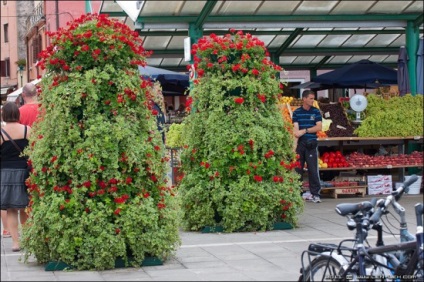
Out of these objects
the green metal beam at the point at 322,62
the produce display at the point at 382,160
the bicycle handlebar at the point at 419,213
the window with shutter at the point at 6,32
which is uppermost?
the window with shutter at the point at 6,32

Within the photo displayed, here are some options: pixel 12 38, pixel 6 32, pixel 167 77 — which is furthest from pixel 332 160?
pixel 6 32

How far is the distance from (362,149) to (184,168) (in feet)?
22.8

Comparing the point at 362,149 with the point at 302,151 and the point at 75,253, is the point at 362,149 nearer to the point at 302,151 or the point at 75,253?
the point at 302,151

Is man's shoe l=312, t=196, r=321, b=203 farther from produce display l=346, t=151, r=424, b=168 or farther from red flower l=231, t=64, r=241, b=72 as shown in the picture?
red flower l=231, t=64, r=241, b=72

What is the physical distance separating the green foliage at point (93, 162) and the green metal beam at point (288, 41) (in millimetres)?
11936

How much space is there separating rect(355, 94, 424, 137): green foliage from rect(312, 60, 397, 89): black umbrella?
13.1ft

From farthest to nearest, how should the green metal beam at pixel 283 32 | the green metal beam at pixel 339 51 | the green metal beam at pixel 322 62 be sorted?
1. the green metal beam at pixel 322 62
2. the green metal beam at pixel 339 51
3. the green metal beam at pixel 283 32

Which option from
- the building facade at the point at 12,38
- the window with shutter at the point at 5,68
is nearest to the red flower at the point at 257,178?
the building facade at the point at 12,38

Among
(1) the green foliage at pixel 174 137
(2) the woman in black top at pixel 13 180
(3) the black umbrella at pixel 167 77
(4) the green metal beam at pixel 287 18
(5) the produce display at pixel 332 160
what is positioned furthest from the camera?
(3) the black umbrella at pixel 167 77

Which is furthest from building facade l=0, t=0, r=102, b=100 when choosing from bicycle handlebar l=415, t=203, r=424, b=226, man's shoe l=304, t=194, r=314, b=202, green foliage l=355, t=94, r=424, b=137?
bicycle handlebar l=415, t=203, r=424, b=226

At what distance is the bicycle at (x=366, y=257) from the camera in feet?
22.0

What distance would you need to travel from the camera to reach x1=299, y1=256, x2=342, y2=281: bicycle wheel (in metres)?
6.82

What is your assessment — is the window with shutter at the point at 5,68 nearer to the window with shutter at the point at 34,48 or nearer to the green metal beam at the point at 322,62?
the window with shutter at the point at 34,48

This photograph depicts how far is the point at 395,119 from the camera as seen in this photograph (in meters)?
17.5
